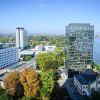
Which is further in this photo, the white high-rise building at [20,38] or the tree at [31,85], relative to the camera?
the white high-rise building at [20,38]

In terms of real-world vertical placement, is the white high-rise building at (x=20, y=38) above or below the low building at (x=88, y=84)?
above

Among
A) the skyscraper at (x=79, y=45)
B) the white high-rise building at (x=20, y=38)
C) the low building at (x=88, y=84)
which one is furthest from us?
the white high-rise building at (x=20, y=38)

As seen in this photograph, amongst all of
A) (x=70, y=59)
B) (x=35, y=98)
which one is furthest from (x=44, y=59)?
(x=35, y=98)

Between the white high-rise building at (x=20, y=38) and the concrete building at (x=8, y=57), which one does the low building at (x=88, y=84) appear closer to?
the concrete building at (x=8, y=57)

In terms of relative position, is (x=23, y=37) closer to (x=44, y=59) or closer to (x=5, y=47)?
(x=5, y=47)

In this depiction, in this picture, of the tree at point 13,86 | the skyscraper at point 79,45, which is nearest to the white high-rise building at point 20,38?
the skyscraper at point 79,45

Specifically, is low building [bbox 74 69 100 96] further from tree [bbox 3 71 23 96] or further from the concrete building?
the concrete building

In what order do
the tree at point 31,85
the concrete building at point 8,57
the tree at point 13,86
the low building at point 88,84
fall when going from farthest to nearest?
the concrete building at point 8,57 < the low building at point 88,84 < the tree at point 13,86 < the tree at point 31,85

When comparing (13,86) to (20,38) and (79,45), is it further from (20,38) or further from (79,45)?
(20,38)
